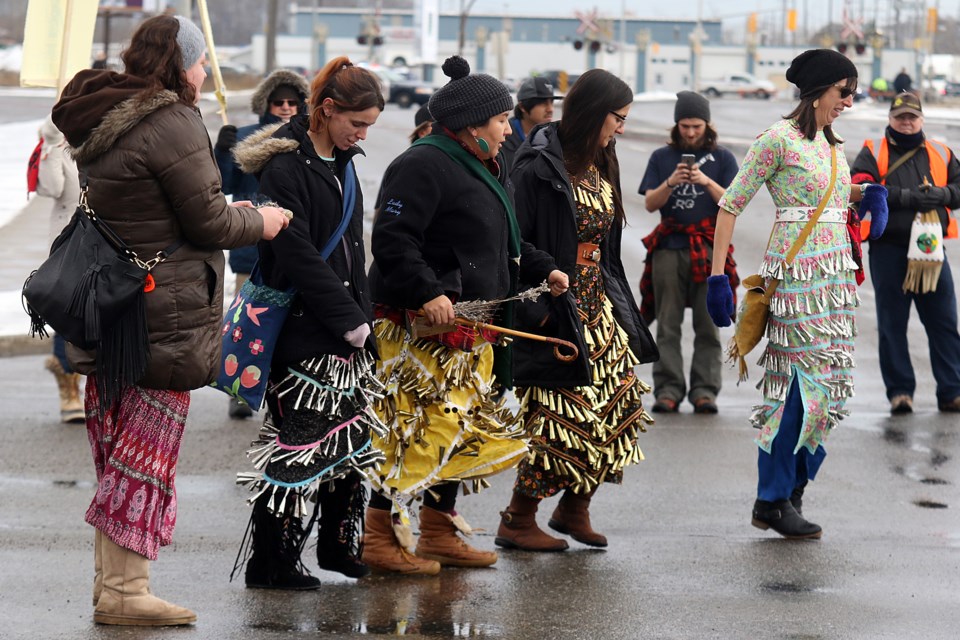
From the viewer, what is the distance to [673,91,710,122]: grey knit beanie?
8883 millimetres

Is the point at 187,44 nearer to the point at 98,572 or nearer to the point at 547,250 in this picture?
the point at 98,572

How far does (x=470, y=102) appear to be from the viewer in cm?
Answer: 529

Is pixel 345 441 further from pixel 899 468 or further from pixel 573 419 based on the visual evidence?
pixel 899 468

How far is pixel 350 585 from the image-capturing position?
5.29m

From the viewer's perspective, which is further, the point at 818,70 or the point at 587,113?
the point at 818,70

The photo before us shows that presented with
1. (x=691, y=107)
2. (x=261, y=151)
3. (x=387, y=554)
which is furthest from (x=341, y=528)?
(x=691, y=107)

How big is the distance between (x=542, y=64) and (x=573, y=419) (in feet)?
394

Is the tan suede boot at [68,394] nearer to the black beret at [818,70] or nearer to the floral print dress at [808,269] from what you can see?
the floral print dress at [808,269]

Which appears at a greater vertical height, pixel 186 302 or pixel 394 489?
pixel 186 302

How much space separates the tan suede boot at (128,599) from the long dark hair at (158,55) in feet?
4.77

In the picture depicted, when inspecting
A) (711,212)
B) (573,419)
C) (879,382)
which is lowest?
(879,382)

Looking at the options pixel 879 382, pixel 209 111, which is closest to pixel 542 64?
pixel 209 111

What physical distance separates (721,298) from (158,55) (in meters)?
2.64

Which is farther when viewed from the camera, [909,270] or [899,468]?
[909,270]
